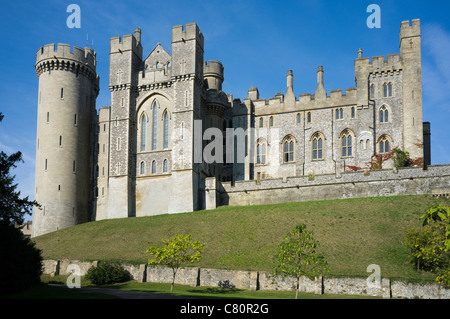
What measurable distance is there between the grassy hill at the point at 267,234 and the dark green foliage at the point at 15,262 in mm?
9189

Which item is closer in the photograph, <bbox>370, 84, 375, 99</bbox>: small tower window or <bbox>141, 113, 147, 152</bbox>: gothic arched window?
<bbox>370, 84, 375, 99</bbox>: small tower window

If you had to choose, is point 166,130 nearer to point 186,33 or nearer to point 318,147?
point 186,33

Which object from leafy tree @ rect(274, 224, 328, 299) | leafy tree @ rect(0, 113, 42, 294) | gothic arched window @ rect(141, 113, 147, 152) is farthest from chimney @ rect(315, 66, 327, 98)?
leafy tree @ rect(0, 113, 42, 294)

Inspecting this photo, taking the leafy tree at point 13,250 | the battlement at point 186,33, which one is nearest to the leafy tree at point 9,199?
the leafy tree at point 13,250

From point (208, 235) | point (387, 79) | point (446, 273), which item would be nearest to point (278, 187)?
point (208, 235)

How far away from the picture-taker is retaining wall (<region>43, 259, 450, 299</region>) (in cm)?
3030

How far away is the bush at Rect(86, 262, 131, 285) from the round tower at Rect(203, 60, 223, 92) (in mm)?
32778

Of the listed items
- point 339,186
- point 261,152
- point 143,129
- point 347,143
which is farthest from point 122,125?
point 347,143

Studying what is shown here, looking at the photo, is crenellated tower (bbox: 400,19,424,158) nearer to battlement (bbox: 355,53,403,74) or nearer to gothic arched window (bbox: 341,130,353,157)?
battlement (bbox: 355,53,403,74)

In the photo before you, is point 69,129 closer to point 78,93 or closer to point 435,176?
point 78,93

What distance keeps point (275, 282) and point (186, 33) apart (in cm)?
3398

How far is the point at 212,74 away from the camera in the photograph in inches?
2539

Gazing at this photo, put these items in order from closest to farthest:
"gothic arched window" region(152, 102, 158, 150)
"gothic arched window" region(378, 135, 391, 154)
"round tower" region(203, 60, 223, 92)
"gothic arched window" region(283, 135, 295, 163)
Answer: "gothic arched window" region(378, 135, 391, 154) → "gothic arched window" region(152, 102, 158, 150) → "gothic arched window" region(283, 135, 295, 163) → "round tower" region(203, 60, 223, 92)

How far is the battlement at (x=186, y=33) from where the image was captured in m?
58.2
